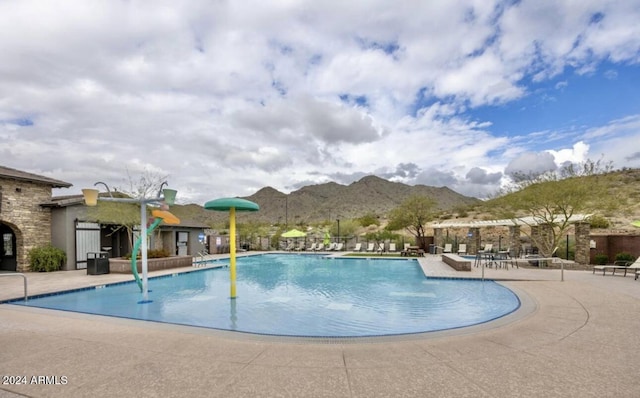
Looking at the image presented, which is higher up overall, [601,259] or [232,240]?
[232,240]

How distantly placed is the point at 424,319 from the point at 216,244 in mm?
20187

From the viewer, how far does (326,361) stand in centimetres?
366

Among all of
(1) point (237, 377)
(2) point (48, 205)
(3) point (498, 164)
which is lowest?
(1) point (237, 377)

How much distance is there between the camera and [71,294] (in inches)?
358

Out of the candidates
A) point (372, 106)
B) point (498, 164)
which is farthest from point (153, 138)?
point (498, 164)

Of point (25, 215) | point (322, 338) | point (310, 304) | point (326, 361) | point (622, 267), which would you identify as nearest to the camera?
point (326, 361)

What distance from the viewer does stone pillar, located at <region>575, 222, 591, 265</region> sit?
45.2ft

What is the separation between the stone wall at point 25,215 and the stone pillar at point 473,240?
22.6 m

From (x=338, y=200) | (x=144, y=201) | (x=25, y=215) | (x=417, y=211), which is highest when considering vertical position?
(x=338, y=200)

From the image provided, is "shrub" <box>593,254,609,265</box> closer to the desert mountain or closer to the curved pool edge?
the curved pool edge

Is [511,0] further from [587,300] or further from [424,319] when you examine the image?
[424,319]

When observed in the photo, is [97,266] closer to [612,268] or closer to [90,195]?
[90,195]

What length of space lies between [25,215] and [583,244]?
23.2 meters

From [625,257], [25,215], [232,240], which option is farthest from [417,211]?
[25,215]
